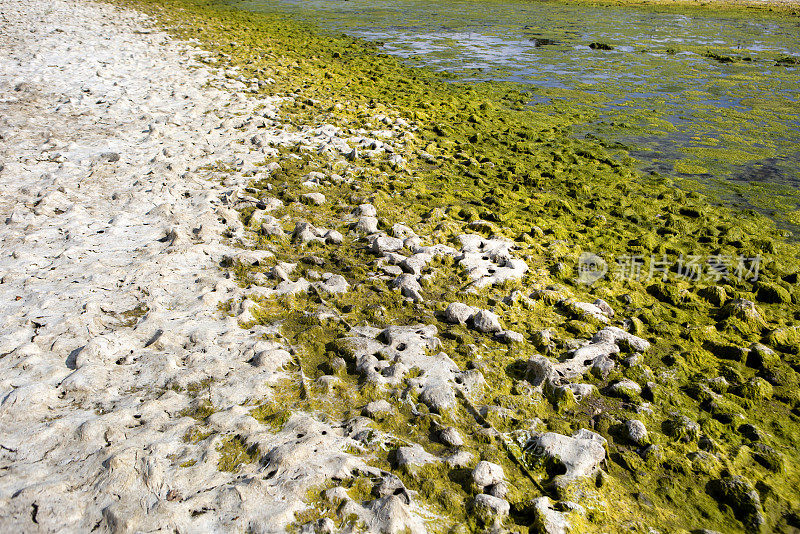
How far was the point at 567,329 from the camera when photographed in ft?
14.5

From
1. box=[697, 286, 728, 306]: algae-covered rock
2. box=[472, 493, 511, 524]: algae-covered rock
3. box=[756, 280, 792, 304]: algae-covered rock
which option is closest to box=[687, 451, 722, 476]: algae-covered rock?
box=[472, 493, 511, 524]: algae-covered rock

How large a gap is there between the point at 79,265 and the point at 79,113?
5030 millimetres

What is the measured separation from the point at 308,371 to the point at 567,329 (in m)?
2.15

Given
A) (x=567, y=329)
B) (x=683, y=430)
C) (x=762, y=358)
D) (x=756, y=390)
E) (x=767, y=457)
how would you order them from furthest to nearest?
(x=567, y=329), (x=762, y=358), (x=756, y=390), (x=683, y=430), (x=767, y=457)

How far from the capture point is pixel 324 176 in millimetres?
6949

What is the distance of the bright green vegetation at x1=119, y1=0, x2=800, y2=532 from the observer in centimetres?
300

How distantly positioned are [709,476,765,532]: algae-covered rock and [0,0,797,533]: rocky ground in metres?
0.01

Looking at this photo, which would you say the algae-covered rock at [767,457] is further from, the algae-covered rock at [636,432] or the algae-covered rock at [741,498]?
the algae-covered rock at [636,432]

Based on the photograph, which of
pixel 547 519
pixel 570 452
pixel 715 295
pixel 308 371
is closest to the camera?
pixel 547 519

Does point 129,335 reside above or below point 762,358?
above

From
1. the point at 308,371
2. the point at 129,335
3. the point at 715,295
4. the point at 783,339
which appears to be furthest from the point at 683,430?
the point at 129,335

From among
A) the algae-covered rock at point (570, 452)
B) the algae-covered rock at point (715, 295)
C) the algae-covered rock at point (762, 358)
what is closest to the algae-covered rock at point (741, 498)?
the algae-covered rock at point (570, 452)

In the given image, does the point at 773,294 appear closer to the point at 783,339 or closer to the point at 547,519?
the point at 783,339

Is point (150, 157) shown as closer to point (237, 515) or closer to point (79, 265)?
point (79, 265)
